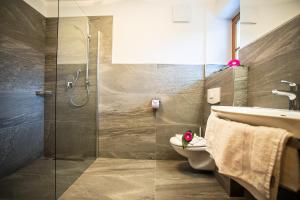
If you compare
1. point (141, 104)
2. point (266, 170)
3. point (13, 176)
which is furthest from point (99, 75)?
point (266, 170)

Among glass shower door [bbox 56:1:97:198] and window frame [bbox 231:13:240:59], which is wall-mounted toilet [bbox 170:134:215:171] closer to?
glass shower door [bbox 56:1:97:198]

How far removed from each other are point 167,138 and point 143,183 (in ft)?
2.51

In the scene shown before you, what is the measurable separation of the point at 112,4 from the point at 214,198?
2628 millimetres

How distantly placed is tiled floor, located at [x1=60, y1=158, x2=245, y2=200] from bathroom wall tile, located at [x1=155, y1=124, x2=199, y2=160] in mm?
161

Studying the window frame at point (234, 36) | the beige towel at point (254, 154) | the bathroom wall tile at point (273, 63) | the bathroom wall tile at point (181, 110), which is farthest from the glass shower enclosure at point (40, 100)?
the window frame at point (234, 36)

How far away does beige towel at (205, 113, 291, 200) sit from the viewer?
2.02 feet

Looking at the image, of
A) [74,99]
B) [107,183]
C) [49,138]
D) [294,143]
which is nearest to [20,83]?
[74,99]

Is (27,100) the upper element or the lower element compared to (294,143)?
upper

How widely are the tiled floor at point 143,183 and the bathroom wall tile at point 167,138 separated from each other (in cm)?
16

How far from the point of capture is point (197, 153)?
1784mm

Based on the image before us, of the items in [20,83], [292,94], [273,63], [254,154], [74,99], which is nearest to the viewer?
[254,154]

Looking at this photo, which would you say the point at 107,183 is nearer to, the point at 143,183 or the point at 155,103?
the point at 143,183

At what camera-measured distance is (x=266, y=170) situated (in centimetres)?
64

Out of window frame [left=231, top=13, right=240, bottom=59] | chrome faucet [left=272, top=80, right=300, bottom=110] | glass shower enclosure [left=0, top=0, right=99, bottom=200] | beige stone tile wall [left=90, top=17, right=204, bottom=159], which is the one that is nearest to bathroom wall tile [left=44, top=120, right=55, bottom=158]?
glass shower enclosure [left=0, top=0, right=99, bottom=200]
